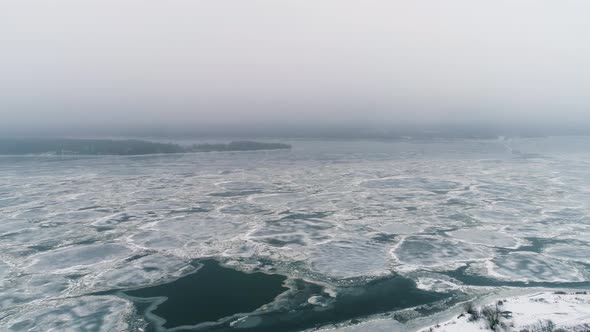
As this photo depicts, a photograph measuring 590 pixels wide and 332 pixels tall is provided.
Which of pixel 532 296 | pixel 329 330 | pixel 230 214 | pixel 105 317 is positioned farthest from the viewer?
pixel 230 214

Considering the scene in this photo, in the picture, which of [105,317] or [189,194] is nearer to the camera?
[105,317]

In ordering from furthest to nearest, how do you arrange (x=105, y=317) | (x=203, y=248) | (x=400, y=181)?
(x=400, y=181) < (x=203, y=248) < (x=105, y=317)

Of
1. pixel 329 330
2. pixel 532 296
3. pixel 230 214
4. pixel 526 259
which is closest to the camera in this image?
pixel 329 330

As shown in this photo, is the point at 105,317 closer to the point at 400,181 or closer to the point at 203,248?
the point at 203,248

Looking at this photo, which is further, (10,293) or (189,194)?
(189,194)

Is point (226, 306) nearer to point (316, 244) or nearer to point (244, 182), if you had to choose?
point (316, 244)

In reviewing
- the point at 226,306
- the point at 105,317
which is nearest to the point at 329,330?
the point at 226,306

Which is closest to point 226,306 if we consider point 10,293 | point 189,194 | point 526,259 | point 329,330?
point 329,330

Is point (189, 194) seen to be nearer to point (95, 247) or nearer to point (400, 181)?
point (95, 247)

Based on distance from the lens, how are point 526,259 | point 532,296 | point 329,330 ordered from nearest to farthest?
point 329,330 → point 532,296 → point 526,259
